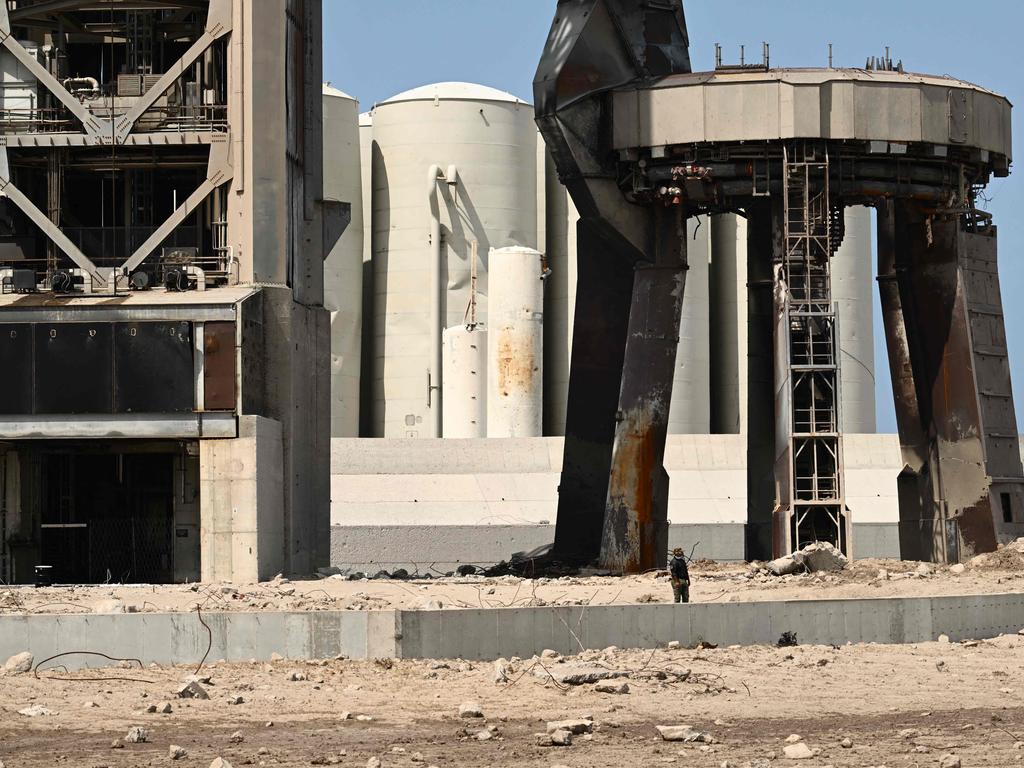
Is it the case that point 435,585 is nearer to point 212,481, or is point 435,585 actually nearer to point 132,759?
point 212,481

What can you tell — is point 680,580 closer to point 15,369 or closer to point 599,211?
point 599,211

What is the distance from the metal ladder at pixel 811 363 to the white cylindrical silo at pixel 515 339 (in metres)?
26.4

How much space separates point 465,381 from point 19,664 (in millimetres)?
45811

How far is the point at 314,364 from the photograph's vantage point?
5044 centimetres

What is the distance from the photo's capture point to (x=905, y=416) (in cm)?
5309

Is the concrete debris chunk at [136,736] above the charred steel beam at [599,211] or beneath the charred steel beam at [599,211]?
beneath

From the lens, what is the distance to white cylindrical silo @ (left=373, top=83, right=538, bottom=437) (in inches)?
3100

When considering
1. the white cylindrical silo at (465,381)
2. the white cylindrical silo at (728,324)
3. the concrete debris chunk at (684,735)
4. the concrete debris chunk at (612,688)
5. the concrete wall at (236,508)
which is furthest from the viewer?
the white cylindrical silo at (728,324)

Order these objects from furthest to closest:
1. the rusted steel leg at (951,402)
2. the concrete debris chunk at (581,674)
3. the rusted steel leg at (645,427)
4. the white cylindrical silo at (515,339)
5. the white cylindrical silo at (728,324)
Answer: the white cylindrical silo at (728,324)
the white cylindrical silo at (515,339)
the rusted steel leg at (951,402)
the rusted steel leg at (645,427)
the concrete debris chunk at (581,674)

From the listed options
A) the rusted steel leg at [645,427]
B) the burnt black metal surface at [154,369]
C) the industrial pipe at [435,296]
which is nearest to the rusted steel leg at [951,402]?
the rusted steel leg at [645,427]

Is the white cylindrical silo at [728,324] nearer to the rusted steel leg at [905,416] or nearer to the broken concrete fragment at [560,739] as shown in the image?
the rusted steel leg at [905,416]

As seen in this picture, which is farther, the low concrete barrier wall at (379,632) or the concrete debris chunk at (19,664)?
the low concrete barrier wall at (379,632)

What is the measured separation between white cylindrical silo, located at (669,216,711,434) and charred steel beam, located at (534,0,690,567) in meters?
23.8

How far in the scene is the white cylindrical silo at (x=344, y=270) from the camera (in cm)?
7875
